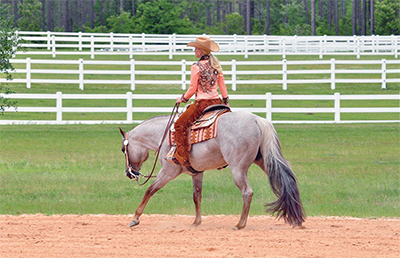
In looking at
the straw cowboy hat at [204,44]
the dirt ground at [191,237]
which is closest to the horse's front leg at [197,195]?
the dirt ground at [191,237]

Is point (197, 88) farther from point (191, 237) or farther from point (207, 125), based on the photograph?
point (191, 237)

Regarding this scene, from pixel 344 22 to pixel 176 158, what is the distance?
59.5 meters

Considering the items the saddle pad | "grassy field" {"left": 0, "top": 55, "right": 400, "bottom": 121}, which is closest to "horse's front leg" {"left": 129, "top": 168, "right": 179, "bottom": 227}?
the saddle pad

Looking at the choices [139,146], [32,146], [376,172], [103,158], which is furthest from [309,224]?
[32,146]

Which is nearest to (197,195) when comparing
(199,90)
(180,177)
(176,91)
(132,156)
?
(132,156)

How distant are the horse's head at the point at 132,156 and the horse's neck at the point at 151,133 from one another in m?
0.11

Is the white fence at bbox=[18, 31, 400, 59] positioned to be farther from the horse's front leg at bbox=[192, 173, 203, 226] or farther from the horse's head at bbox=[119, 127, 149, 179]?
the horse's front leg at bbox=[192, 173, 203, 226]

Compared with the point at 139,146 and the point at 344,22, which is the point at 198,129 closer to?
the point at 139,146

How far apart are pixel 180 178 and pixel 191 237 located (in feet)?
19.0

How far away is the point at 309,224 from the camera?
8.52 metres

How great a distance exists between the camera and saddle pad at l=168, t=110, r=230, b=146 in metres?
7.96

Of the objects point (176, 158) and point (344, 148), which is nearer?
point (176, 158)

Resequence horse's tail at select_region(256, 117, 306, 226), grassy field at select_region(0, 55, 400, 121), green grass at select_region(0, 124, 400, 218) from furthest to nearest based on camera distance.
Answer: grassy field at select_region(0, 55, 400, 121) → green grass at select_region(0, 124, 400, 218) → horse's tail at select_region(256, 117, 306, 226)

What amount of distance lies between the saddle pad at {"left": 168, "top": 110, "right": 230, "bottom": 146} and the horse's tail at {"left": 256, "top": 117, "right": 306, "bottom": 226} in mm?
619
